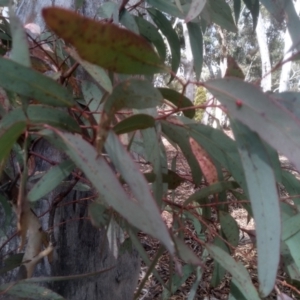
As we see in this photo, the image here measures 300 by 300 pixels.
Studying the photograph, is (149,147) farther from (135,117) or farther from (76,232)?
(76,232)

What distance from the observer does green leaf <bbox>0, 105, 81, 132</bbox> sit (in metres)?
0.51

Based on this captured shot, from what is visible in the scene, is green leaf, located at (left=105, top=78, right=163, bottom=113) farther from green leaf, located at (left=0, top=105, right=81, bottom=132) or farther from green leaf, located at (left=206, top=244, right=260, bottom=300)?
green leaf, located at (left=206, top=244, right=260, bottom=300)

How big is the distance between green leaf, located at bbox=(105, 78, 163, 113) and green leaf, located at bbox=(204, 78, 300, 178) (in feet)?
0.32

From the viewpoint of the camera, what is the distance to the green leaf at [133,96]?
42 cm

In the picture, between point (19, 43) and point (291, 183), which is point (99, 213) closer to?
point (19, 43)

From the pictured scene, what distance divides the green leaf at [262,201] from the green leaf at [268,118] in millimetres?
57

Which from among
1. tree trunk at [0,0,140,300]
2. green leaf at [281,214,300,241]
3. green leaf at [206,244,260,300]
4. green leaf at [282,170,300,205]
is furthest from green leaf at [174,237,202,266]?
tree trunk at [0,0,140,300]

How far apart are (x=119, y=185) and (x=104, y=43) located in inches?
5.0

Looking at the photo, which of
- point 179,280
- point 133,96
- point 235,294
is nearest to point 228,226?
point 235,294

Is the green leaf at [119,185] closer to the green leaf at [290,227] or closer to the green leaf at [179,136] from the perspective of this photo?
the green leaf at [179,136]

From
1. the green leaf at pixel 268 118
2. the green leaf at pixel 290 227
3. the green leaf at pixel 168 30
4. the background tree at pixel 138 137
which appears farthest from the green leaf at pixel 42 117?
the green leaf at pixel 168 30

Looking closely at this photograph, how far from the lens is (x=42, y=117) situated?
0.51 metres

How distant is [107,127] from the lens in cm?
40

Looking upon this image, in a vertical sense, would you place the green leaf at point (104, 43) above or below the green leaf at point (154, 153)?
above
